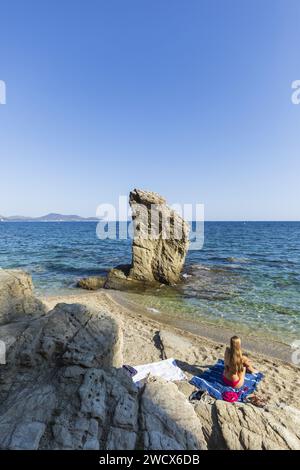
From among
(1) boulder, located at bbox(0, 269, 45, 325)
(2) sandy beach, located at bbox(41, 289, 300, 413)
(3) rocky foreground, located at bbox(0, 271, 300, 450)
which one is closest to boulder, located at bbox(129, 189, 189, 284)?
(2) sandy beach, located at bbox(41, 289, 300, 413)

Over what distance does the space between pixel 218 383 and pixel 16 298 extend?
6305 mm

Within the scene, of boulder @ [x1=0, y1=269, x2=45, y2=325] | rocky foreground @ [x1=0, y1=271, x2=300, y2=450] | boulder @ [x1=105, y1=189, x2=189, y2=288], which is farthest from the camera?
boulder @ [x1=105, y1=189, x2=189, y2=288]

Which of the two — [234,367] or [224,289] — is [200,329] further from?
[224,289]

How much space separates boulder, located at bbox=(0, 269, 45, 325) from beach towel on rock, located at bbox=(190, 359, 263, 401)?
516cm

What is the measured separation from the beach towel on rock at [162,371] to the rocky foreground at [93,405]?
10.0 feet

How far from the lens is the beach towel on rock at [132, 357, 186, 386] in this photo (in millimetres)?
8625

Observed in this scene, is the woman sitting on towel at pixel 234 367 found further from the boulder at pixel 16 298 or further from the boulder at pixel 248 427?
the boulder at pixel 16 298

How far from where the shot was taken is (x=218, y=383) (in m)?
8.16

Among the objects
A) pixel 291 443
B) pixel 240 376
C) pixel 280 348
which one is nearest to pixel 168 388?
pixel 291 443

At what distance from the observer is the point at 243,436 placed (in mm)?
4414

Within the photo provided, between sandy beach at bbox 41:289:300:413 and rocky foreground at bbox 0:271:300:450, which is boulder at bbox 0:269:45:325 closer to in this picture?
rocky foreground at bbox 0:271:300:450

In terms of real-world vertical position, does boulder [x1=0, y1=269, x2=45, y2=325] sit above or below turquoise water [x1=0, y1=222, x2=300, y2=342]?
above

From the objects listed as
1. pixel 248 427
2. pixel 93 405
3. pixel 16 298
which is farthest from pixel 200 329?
pixel 93 405

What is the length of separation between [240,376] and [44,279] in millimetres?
19303
